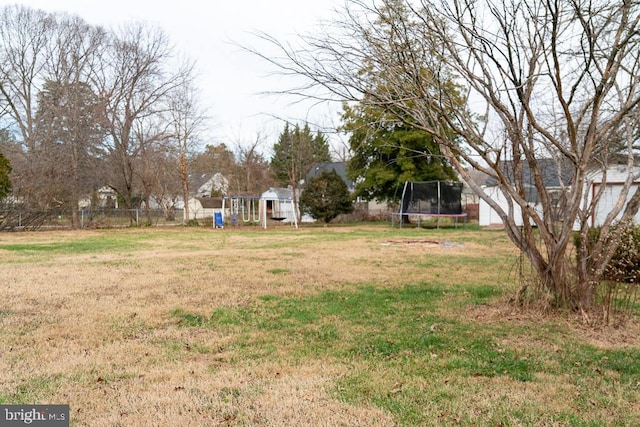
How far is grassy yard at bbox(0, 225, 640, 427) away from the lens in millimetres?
2436

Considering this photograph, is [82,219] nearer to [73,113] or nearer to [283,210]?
[73,113]

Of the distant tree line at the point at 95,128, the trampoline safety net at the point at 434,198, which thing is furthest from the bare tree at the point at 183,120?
the trampoline safety net at the point at 434,198

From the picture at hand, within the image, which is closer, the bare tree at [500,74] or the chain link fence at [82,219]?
the bare tree at [500,74]

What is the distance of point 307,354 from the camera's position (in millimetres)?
3396

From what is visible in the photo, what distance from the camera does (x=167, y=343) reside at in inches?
146

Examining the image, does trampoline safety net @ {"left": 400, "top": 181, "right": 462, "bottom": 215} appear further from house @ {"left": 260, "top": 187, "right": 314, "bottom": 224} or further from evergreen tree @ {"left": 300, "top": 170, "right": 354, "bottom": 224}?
house @ {"left": 260, "top": 187, "right": 314, "bottom": 224}

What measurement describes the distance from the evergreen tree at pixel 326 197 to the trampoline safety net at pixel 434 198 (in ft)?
12.6

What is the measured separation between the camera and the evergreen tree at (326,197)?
2378 cm

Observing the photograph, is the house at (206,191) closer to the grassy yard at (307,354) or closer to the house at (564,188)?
the house at (564,188)

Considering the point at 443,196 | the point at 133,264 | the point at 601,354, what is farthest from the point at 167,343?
the point at 443,196

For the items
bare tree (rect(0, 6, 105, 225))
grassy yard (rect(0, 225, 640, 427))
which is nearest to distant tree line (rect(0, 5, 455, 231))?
bare tree (rect(0, 6, 105, 225))
